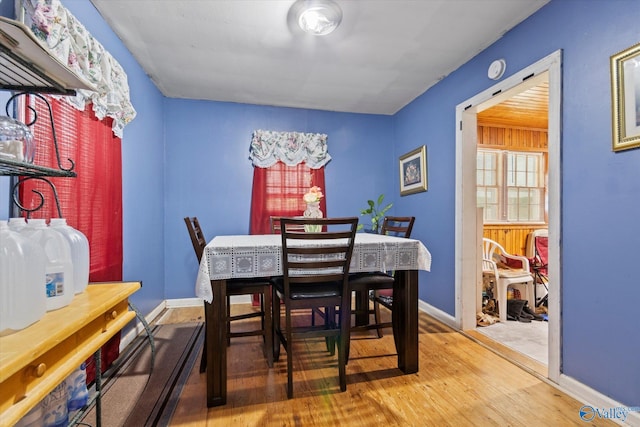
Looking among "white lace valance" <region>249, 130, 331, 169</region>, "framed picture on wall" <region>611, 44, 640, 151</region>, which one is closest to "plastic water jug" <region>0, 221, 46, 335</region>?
"framed picture on wall" <region>611, 44, 640, 151</region>

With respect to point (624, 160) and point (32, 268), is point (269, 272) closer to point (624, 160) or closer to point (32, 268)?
point (32, 268)

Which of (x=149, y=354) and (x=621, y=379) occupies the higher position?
(x=621, y=379)

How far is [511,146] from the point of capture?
14.1 feet

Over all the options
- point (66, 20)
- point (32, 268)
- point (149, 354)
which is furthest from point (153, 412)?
point (66, 20)

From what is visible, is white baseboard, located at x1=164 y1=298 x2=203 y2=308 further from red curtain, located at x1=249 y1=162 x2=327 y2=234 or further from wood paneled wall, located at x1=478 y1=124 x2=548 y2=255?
wood paneled wall, located at x1=478 y1=124 x2=548 y2=255

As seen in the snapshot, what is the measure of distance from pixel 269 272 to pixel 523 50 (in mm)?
2379

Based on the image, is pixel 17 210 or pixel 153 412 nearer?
pixel 17 210

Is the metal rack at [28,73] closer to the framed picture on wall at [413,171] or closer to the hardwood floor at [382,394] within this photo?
the hardwood floor at [382,394]

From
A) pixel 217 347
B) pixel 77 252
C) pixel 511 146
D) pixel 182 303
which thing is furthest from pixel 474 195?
pixel 182 303

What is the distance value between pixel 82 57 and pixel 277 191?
227cm

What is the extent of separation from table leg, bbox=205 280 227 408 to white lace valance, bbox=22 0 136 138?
50.7 inches

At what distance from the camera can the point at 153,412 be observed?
63.0 inches

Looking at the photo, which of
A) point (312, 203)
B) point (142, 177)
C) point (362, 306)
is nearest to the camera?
point (312, 203)

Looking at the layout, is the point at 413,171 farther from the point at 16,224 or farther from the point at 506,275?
the point at 16,224
